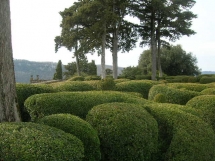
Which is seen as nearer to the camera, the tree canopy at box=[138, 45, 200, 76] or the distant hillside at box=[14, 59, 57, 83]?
the tree canopy at box=[138, 45, 200, 76]

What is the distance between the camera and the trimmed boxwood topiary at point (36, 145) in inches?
124

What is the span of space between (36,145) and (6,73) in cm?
177

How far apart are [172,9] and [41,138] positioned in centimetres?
2734

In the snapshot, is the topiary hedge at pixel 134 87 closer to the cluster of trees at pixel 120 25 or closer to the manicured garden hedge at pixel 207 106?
the manicured garden hedge at pixel 207 106

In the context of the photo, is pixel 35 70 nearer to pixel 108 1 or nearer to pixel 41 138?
pixel 108 1

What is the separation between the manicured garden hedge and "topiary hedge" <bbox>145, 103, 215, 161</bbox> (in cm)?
122

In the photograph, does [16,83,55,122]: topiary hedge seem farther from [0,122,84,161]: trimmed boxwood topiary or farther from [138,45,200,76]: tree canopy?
[138,45,200,76]: tree canopy

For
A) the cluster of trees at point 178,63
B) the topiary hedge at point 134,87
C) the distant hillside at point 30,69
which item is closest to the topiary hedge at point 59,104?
the topiary hedge at point 134,87

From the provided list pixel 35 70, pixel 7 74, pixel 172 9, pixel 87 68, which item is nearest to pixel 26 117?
pixel 7 74

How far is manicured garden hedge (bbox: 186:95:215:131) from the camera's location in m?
6.67

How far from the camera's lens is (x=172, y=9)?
93.6ft

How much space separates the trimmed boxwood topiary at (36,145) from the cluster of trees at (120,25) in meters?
23.2

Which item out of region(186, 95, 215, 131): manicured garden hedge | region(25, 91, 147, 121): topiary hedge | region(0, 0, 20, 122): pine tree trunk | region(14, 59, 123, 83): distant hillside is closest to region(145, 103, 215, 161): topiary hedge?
region(186, 95, 215, 131): manicured garden hedge

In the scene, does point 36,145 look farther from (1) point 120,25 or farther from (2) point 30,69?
(2) point 30,69
